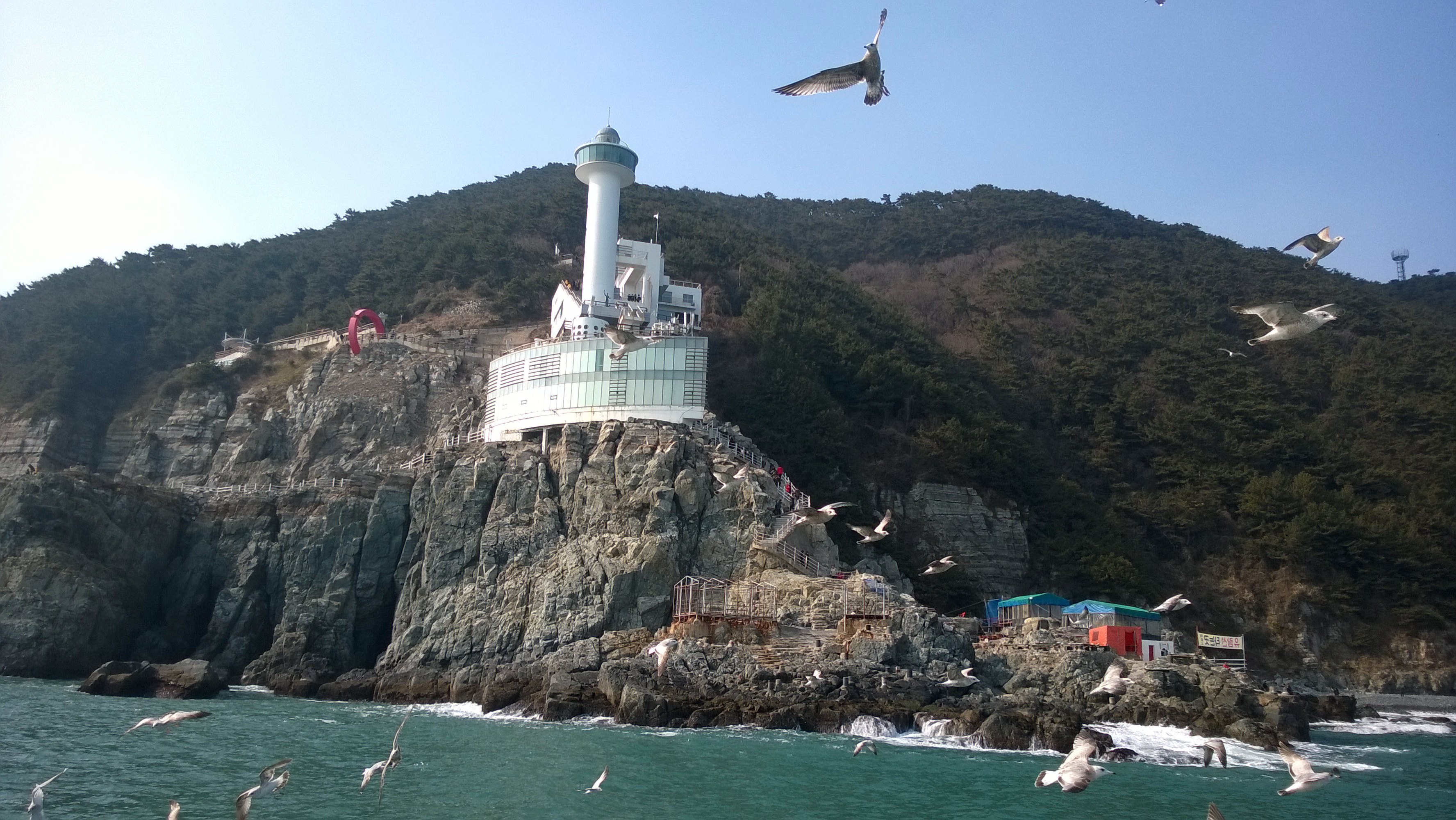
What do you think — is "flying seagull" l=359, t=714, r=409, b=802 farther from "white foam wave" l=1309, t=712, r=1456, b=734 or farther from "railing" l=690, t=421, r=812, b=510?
"white foam wave" l=1309, t=712, r=1456, b=734

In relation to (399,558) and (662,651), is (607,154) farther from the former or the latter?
(662,651)

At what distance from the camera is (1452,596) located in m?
49.9

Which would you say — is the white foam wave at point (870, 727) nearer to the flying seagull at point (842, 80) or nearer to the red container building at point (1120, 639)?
the red container building at point (1120, 639)

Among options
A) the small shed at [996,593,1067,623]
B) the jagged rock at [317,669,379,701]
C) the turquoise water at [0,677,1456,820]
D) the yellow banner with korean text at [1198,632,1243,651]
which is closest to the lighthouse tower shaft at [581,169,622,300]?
the jagged rock at [317,669,379,701]

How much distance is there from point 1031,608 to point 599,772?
2550 cm

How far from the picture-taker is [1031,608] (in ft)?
136

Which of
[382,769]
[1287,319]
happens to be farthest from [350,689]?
[1287,319]

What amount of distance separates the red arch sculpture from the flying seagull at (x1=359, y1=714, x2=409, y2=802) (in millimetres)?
37142

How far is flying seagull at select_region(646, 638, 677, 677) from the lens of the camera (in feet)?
67.2

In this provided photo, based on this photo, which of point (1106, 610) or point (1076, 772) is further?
point (1106, 610)

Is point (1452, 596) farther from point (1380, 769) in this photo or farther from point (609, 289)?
point (609, 289)

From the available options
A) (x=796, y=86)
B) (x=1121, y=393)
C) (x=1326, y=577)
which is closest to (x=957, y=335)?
(x=1121, y=393)

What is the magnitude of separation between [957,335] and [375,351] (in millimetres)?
40534

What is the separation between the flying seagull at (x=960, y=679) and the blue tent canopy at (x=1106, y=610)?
405 inches
